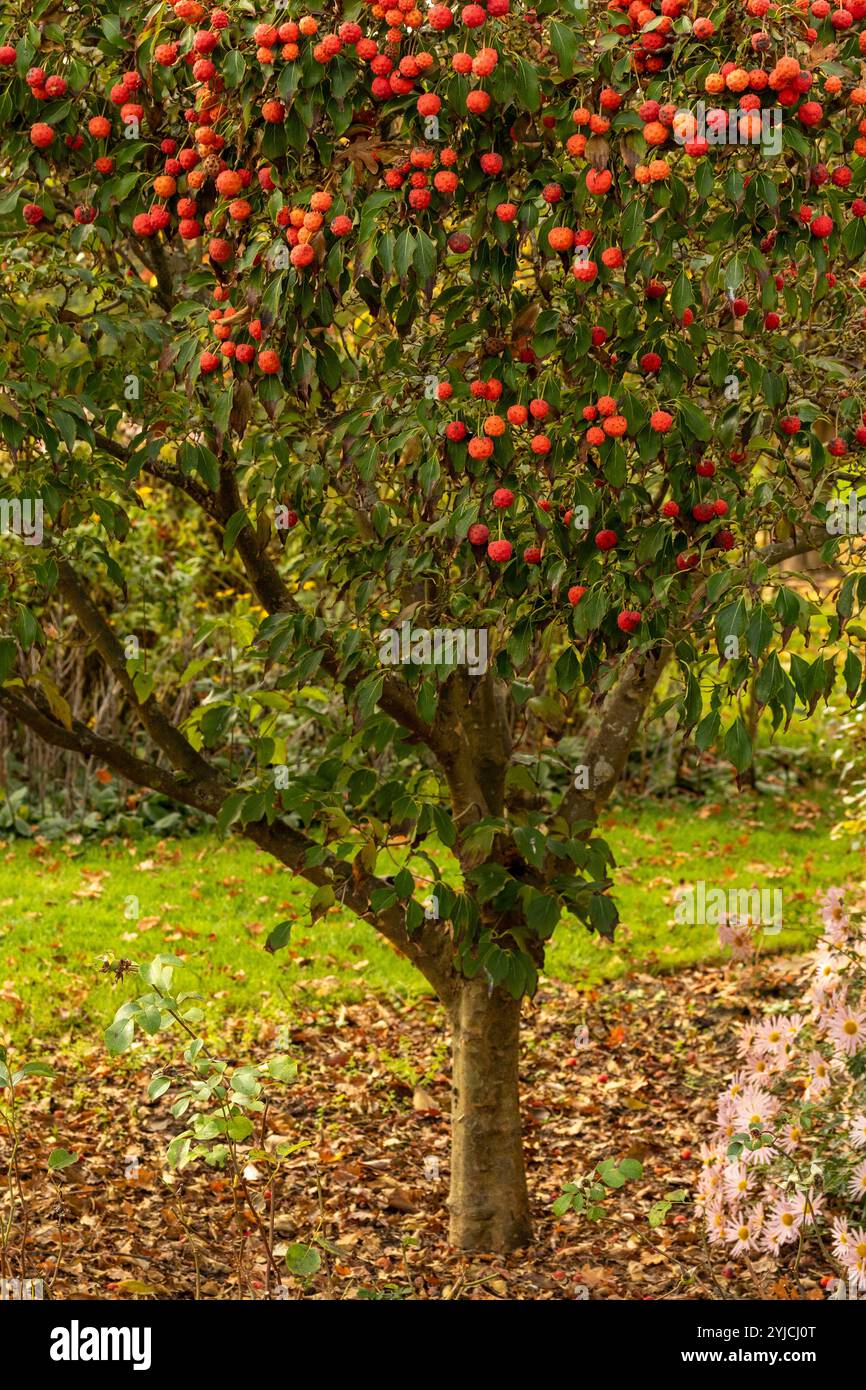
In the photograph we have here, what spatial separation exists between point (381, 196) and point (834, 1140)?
242 cm

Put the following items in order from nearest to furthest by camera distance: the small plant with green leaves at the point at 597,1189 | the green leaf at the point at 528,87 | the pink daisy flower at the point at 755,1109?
the green leaf at the point at 528,87
the small plant with green leaves at the point at 597,1189
the pink daisy flower at the point at 755,1109

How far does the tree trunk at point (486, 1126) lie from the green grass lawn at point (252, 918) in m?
1.55

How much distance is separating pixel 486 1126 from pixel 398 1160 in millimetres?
761

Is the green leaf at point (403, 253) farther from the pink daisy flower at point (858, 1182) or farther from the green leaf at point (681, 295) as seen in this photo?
the pink daisy flower at point (858, 1182)

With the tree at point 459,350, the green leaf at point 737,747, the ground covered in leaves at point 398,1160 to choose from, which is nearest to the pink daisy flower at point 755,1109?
the ground covered in leaves at point 398,1160

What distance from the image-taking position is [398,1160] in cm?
443

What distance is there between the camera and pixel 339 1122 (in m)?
4.66

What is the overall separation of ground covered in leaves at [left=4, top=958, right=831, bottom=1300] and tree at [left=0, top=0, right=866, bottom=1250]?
3.10 feet

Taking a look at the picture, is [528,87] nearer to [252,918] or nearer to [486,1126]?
[486,1126]

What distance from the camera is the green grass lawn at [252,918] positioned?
570cm

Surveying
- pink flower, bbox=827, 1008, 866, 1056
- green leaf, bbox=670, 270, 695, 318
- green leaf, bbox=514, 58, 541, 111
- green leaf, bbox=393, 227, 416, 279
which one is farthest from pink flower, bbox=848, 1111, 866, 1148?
green leaf, bbox=514, 58, 541, 111

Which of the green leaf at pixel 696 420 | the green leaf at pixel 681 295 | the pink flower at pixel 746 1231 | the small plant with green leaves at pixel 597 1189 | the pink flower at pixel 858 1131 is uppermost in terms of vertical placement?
the green leaf at pixel 681 295
